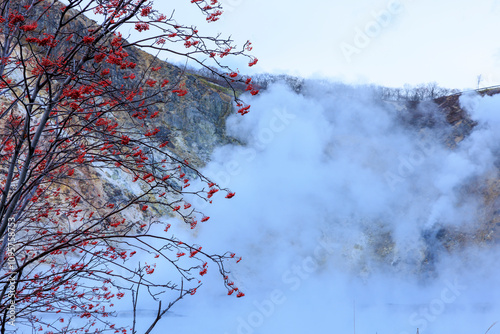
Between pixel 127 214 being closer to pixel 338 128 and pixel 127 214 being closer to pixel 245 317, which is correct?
pixel 245 317

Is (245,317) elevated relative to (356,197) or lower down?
lower down

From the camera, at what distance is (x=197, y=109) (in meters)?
18.2

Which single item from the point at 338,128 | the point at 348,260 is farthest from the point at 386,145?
the point at 348,260

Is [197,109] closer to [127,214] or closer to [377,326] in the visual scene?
[127,214]

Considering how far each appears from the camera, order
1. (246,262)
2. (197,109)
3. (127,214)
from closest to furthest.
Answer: (127,214) < (246,262) < (197,109)

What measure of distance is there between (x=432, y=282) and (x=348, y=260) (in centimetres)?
338

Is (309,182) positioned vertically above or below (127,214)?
above

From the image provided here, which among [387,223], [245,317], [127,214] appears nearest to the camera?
[245,317]

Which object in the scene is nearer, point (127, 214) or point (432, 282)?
point (127, 214)

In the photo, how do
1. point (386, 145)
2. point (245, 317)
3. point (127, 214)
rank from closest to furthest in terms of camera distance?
1. point (245, 317)
2. point (127, 214)
3. point (386, 145)

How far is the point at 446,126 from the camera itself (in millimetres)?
19953

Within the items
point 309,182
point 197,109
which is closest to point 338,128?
point 309,182

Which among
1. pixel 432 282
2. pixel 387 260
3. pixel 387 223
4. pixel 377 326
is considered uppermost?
pixel 387 223

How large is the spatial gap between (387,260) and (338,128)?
858 cm
